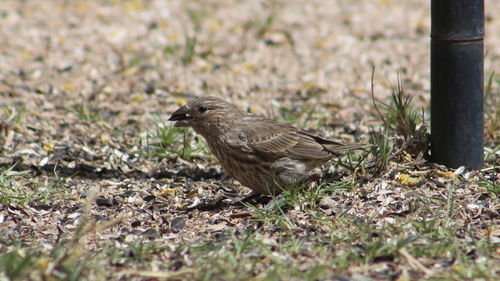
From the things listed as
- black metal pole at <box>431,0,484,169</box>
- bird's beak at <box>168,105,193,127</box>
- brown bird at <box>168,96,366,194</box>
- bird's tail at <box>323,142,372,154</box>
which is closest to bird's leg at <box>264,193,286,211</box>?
brown bird at <box>168,96,366,194</box>

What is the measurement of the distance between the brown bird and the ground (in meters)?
0.19

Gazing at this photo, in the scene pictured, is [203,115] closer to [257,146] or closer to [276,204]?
[257,146]

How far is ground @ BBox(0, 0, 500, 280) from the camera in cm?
417

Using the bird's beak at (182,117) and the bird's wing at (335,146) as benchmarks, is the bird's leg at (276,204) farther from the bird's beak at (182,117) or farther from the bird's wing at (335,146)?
the bird's beak at (182,117)

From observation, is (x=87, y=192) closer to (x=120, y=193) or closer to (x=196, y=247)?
(x=120, y=193)

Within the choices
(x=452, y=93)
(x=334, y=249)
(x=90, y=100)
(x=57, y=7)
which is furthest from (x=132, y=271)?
(x=57, y=7)

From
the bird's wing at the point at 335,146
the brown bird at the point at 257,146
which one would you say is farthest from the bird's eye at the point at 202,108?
the bird's wing at the point at 335,146

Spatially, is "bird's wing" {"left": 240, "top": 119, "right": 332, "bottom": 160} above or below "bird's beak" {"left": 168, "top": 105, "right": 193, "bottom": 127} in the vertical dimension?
below

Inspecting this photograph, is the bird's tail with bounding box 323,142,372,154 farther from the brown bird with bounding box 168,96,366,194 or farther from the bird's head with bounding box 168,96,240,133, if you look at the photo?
the bird's head with bounding box 168,96,240,133

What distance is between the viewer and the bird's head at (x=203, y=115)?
566 centimetres

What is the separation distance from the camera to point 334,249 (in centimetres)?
434

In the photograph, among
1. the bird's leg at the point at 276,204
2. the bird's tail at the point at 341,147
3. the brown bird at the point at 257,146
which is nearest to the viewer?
the bird's leg at the point at 276,204

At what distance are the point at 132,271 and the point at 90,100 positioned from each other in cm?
394

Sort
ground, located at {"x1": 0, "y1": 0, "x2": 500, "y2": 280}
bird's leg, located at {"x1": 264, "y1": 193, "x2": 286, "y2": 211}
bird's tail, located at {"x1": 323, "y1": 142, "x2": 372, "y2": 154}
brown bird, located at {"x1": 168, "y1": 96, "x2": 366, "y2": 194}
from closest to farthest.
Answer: ground, located at {"x1": 0, "y1": 0, "x2": 500, "y2": 280} < bird's leg, located at {"x1": 264, "y1": 193, "x2": 286, "y2": 211} < brown bird, located at {"x1": 168, "y1": 96, "x2": 366, "y2": 194} < bird's tail, located at {"x1": 323, "y1": 142, "x2": 372, "y2": 154}
